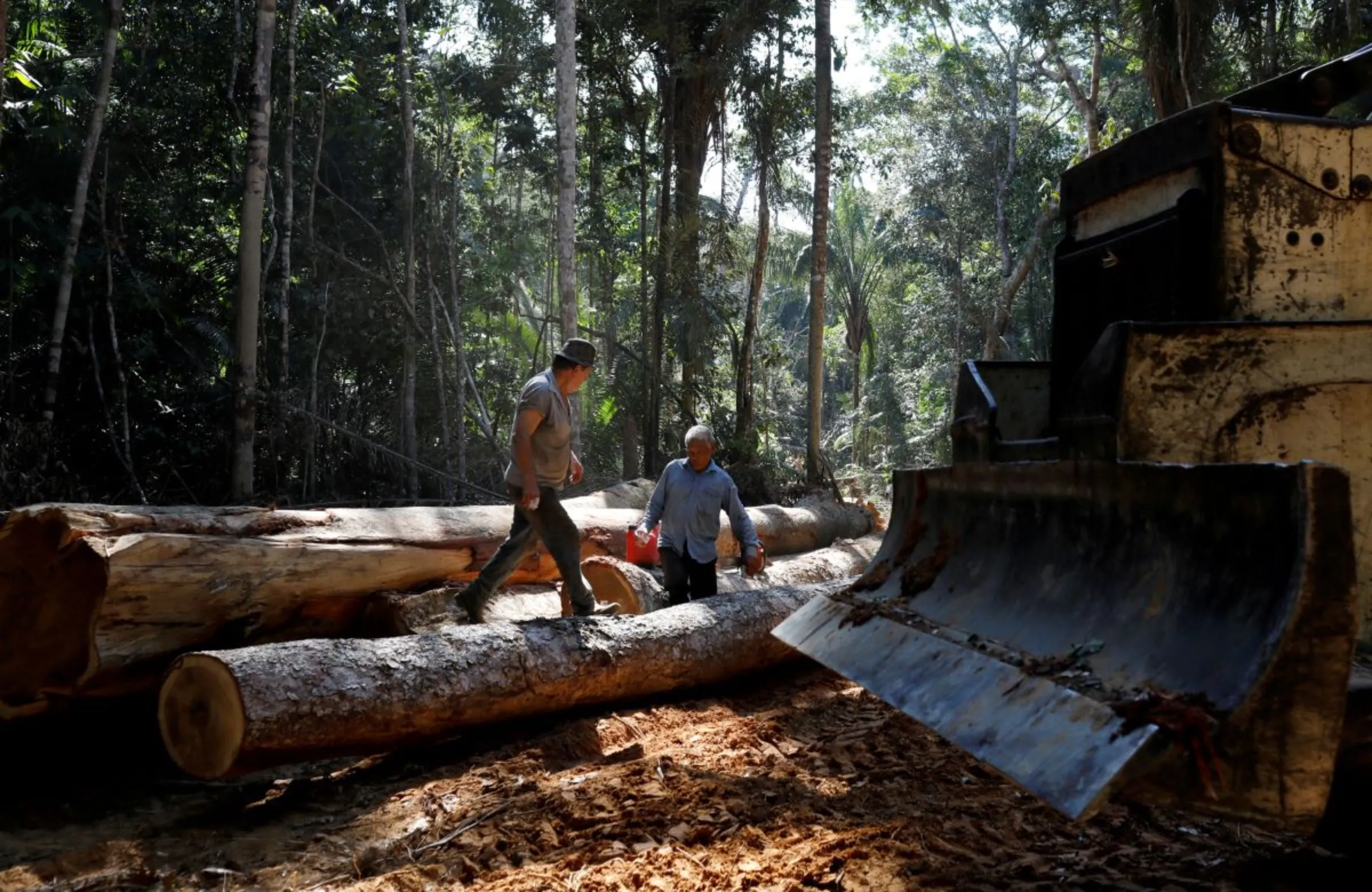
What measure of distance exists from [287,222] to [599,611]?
358 inches

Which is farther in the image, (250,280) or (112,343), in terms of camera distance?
(112,343)

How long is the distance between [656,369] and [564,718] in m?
10.8

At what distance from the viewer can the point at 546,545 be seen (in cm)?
653

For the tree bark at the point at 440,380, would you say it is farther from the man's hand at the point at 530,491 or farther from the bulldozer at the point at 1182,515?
the bulldozer at the point at 1182,515

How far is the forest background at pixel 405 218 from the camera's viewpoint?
12.1 meters

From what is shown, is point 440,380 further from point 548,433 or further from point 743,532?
point 548,433

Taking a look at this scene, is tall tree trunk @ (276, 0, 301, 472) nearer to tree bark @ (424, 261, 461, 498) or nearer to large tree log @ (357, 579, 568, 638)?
tree bark @ (424, 261, 461, 498)

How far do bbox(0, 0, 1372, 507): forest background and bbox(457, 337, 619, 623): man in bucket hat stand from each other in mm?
2801

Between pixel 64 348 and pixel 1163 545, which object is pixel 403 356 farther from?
pixel 1163 545

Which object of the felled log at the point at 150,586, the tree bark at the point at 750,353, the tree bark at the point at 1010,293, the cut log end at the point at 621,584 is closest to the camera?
the felled log at the point at 150,586

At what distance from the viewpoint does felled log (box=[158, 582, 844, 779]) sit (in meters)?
4.52

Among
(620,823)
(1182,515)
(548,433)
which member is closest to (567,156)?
(548,433)

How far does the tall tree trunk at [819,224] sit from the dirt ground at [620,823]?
10783mm

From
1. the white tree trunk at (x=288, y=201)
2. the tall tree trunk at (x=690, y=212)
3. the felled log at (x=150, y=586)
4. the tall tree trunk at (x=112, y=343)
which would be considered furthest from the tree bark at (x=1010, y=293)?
the felled log at (x=150, y=586)
